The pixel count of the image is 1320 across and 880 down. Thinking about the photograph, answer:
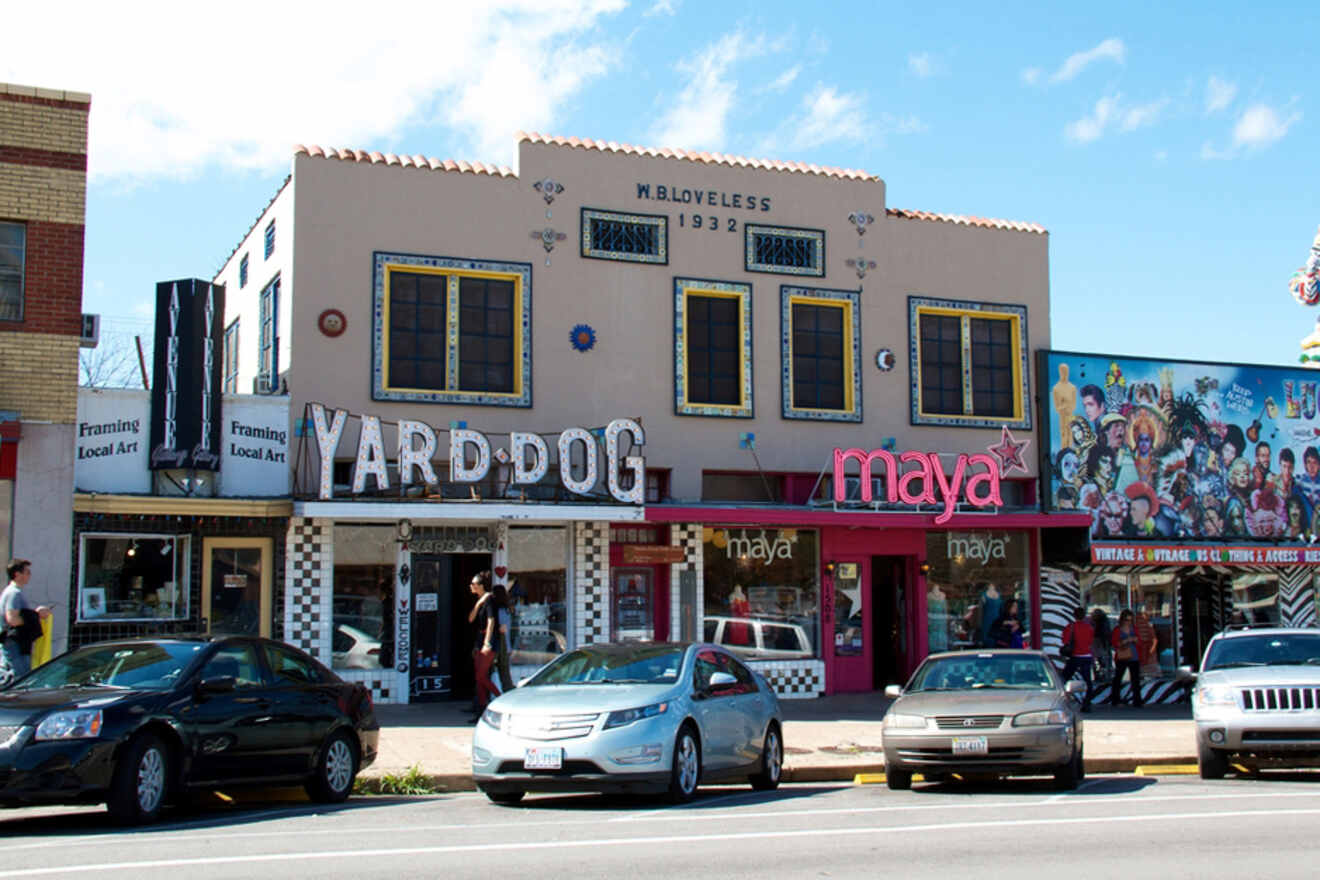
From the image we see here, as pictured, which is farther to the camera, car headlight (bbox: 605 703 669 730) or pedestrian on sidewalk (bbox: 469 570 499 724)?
pedestrian on sidewalk (bbox: 469 570 499 724)

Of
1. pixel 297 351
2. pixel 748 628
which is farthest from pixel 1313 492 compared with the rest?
pixel 297 351

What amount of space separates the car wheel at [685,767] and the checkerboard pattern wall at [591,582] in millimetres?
8639

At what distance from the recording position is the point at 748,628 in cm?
2162

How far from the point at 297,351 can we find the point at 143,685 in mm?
9201

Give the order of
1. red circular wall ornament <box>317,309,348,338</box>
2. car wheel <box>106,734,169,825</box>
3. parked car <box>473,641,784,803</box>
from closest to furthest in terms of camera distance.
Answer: car wheel <box>106,734,169,825</box>
parked car <box>473,641,784,803</box>
red circular wall ornament <box>317,309,348,338</box>

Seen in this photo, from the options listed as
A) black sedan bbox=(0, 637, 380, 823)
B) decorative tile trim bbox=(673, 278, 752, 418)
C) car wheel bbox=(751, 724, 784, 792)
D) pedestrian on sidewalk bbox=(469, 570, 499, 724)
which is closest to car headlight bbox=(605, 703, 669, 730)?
car wheel bbox=(751, 724, 784, 792)

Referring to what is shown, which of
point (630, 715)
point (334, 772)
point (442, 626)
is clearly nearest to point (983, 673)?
point (630, 715)

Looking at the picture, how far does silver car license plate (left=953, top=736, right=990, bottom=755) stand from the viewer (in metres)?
12.6

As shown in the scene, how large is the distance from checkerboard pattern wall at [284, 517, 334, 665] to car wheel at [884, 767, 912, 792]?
8.63 metres

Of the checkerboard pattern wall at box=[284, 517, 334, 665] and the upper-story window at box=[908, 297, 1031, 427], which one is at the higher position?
the upper-story window at box=[908, 297, 1031, 427]

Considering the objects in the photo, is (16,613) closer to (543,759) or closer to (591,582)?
(543,759)

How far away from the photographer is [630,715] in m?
11.2

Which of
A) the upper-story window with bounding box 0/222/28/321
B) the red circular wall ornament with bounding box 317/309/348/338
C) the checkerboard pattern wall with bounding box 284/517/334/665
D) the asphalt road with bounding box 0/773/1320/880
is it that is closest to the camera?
the asphalt road with bounding box 0/773/1320/880

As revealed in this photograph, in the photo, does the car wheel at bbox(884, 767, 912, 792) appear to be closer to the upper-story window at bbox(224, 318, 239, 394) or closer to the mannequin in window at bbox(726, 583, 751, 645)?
the mannequin in window at bbox(726, 583, 751, 645)
